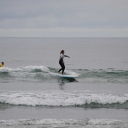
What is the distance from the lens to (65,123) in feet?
44.0

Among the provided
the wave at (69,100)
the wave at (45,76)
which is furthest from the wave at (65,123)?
the wave at (45,76)

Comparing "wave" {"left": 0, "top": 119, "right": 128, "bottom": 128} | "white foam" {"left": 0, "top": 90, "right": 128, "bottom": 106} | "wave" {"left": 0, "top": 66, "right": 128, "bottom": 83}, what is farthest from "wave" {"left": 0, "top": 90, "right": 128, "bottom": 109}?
"wave" {"left": 0, "top": 66, "right": 128, "bottom": 83}

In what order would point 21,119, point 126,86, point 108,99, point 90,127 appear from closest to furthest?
1. point 90,127
2. point 21,119
3. point 108,99
4. point 126,86

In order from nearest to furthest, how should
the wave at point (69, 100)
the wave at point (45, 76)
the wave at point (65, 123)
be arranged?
the wave at point (65, 123) → the wave at point (69, 100) → the wave at point (45, 76)

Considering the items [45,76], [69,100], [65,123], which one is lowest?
[65,123]

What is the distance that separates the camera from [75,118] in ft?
47.1

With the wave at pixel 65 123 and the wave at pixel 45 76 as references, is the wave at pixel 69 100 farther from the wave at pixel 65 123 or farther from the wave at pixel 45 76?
the wave at pixel 45 76

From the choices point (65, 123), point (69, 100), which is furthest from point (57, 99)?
point (65, 123)

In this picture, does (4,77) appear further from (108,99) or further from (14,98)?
(108,99)

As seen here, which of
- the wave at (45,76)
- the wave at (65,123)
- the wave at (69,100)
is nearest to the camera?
the wave at (65,123)

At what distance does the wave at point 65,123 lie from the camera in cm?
1304

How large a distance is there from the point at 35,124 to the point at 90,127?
7.01 ft

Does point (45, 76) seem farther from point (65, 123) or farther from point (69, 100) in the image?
point (65, 123)

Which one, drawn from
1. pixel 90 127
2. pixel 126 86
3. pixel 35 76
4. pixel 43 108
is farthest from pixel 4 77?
pixel 90 127
